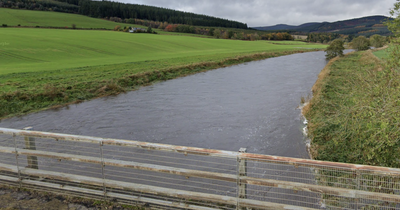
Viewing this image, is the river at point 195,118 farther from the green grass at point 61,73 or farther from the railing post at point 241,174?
the railing post at point 241,174

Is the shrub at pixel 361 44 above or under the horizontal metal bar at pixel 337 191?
above

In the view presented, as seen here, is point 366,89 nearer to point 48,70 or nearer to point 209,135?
point 209,135

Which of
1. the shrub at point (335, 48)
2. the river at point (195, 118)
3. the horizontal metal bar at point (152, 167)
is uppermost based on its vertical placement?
the shrub at point (335, 48)

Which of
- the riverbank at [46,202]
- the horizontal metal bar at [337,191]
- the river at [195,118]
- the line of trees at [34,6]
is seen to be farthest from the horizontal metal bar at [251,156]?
the line of trees at [34,6]

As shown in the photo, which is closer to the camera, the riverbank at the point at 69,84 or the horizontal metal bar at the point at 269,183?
the horizontal metal bar at the point at 269,183

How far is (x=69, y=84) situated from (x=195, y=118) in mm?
13056

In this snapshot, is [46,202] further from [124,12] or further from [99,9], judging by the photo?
[124,12]

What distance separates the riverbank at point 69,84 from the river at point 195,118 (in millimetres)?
1253

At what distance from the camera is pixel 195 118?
18.8 m

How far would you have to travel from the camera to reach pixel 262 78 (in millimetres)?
35875

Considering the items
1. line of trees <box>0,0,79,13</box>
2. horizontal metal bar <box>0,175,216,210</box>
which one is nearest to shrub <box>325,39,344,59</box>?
horizontal metal bar <box>0,175,216,210</box>

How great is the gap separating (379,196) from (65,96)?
2219 centimetres

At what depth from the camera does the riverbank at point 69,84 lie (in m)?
20.5

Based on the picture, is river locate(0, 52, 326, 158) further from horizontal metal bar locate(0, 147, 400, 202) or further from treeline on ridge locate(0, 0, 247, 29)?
treeline on ridge locate(0, 0, 247, 29)
